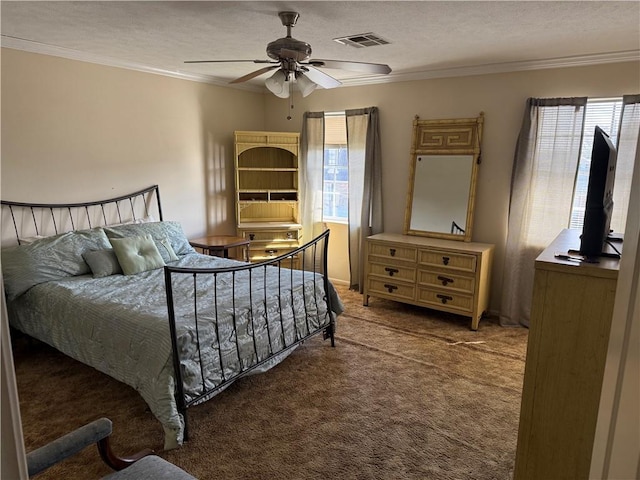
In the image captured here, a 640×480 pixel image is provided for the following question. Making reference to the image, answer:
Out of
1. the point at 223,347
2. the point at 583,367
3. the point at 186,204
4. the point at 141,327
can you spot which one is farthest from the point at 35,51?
the point at 583,367

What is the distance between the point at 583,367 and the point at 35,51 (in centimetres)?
416

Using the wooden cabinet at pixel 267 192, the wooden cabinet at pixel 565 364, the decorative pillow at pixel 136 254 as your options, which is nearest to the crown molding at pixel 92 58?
the wooden cabinet at pixel 267 192

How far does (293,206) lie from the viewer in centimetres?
530

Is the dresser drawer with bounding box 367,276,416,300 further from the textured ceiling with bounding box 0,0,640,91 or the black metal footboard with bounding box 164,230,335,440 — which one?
the textured ceiling with bounding box 0,0,640,91

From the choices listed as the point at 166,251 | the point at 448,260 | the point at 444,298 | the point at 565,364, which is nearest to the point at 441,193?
the point at 448,260

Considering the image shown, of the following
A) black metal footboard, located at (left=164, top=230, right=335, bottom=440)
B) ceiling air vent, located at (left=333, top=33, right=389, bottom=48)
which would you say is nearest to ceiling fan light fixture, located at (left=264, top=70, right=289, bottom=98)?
ceiling air vent, located at (left=333, top=33, right=389, bottom=48)

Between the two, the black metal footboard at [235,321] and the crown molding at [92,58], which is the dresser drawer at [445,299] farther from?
the crown molding at [92,58]

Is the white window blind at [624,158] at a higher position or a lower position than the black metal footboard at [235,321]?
higher

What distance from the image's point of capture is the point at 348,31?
292 cm

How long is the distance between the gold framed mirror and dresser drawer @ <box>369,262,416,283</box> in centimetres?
48

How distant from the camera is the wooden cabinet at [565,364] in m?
1.38

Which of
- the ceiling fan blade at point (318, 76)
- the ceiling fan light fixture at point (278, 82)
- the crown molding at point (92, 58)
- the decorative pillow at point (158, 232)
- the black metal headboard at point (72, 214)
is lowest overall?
the decorative pillow at point (158, 232)

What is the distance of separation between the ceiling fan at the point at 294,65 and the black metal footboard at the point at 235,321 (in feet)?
3.77

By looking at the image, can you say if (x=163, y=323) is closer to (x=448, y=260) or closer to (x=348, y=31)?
(x=348, y=31)
